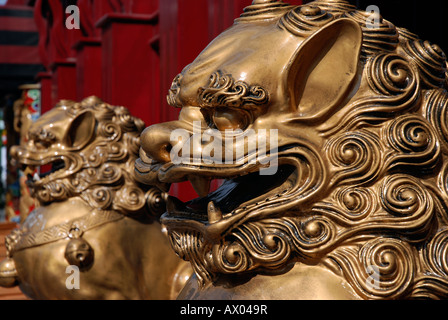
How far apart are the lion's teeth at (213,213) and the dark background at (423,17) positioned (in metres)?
0.69

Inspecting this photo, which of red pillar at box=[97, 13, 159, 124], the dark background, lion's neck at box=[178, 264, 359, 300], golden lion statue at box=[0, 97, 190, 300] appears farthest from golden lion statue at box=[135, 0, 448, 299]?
red pillar at box=[97, 13, 159, 124]

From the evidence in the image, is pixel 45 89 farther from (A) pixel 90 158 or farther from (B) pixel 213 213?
(B) pixel 213 213

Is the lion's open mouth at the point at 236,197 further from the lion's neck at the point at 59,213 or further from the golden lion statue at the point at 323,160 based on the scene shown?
the lion's neck at the point at 59,213

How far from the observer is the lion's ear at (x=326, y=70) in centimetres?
101

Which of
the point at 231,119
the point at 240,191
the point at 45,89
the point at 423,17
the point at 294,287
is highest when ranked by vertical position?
the point at 423,17

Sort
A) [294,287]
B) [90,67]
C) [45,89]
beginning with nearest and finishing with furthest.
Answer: [294,287] → [90,67] → [45,89]

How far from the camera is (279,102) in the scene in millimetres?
1018

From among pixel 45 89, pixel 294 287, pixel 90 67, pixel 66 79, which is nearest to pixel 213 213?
pixel 294 287

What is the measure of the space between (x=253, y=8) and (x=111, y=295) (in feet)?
3.84

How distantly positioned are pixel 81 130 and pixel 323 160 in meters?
1.29

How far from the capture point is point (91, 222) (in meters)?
2.06

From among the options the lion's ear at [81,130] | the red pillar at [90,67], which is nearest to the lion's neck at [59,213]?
the lion's ear at [81,130]

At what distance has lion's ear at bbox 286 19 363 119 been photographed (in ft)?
3.31

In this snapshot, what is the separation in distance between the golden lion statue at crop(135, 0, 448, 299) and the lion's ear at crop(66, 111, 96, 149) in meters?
1.13
